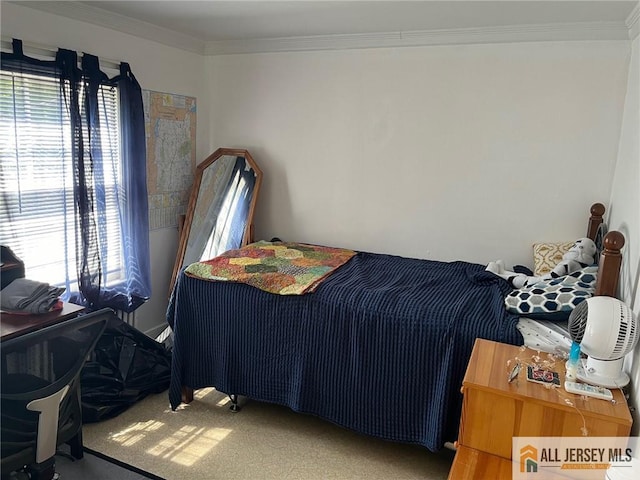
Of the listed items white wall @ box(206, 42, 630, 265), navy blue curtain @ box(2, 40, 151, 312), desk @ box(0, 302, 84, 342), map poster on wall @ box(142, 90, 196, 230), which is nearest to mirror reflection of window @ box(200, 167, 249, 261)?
white wall @ box(206, 42, 630, 265)

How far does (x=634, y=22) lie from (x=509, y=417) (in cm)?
208

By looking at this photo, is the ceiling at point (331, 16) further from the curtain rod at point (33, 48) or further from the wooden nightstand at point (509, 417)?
the wooden nightstand at point (509, 417)

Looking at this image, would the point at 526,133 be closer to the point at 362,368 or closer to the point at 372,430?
the point at 362,368

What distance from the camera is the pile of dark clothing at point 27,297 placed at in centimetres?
215

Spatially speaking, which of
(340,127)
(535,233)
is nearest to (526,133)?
(535,233)

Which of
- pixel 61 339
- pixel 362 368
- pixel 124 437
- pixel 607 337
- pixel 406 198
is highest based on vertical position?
pixel 406 198

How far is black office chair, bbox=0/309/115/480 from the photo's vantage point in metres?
1.69

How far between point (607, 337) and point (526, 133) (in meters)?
1.66

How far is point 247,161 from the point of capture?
366cm

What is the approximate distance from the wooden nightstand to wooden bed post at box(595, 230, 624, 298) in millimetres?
371

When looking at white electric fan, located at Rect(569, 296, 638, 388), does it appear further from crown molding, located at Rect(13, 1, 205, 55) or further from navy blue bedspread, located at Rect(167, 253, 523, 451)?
crown molding, located at Rect(13, 1, 205, 55)

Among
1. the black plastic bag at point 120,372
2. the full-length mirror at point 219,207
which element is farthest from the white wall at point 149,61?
the black plastic bag at point 120,372

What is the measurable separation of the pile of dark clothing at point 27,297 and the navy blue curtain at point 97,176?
673 mm

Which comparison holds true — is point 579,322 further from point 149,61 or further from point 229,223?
point 149,61
